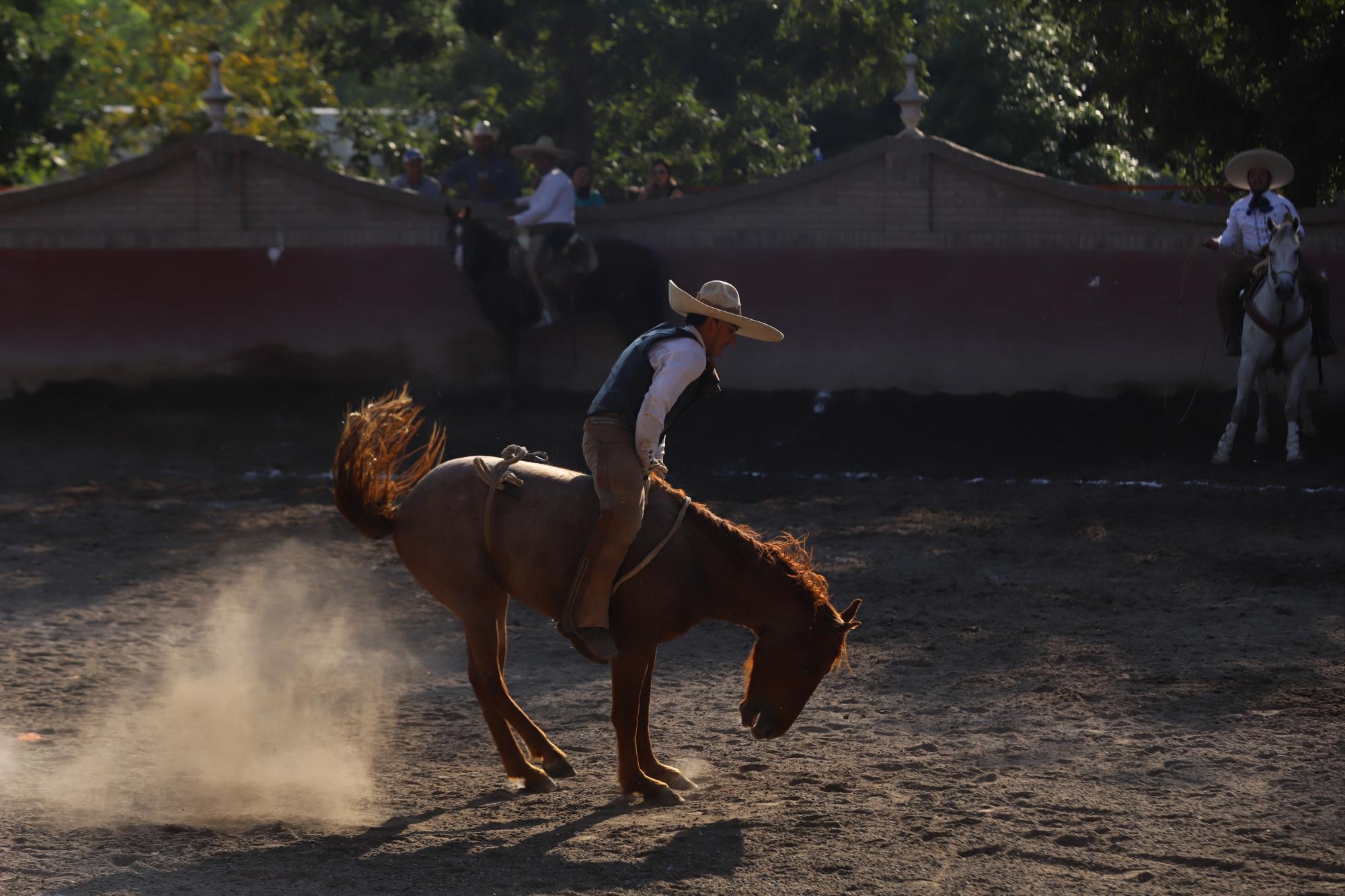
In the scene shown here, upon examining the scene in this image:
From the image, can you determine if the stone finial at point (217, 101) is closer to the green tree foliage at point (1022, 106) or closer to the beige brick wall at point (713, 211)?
the beige brick wall at point (713, 211)

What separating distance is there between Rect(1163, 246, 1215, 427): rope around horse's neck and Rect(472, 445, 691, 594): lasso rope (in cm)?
913

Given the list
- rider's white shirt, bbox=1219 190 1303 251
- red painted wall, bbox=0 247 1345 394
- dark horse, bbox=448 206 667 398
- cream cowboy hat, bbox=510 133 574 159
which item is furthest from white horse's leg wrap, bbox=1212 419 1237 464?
cream cowboy hat, bbox=510 133 574 159

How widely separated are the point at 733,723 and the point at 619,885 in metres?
1.96

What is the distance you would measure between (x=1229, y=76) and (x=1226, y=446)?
411 centimetres

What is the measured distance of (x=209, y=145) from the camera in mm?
16125

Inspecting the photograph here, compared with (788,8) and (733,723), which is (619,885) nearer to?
(733,723)

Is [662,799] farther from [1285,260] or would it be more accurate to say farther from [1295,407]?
[1295,407]

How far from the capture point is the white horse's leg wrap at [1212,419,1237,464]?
41.0 ft

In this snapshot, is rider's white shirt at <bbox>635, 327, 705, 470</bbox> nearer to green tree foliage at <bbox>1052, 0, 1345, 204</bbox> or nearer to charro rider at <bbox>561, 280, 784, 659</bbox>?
charro rider at <bbox>561, 280, 784, 659</bbox>

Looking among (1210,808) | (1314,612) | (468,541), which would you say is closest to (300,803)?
(468,541)

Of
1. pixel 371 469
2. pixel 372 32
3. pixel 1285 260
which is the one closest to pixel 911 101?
pixel 1285 260

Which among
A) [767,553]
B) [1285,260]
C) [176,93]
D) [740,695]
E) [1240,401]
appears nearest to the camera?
[767,553]

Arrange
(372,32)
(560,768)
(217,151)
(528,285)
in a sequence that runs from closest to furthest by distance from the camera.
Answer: (560,768)
(528,285)
(217,151)
(372,32)

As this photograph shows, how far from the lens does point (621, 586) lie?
5680mm
